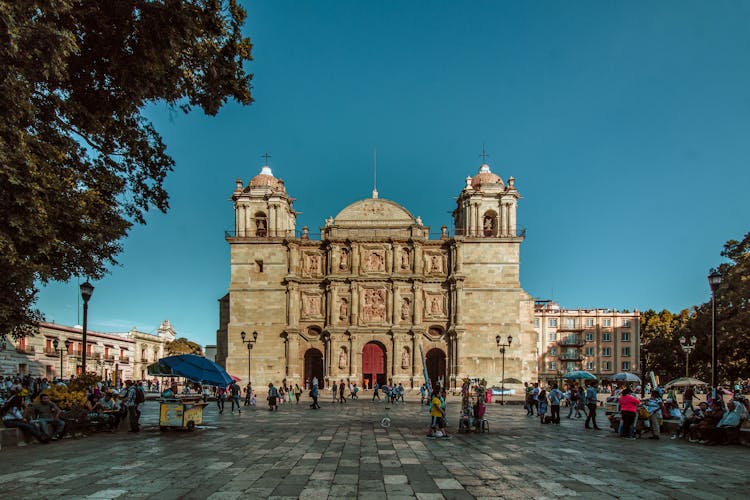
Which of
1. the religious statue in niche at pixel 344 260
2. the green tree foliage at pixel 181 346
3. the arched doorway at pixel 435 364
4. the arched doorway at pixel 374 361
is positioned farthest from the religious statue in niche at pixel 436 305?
the green tree foliage at pixel 181 346

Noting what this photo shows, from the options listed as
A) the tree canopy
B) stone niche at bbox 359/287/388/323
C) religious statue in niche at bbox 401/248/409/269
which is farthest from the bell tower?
the tree canopy

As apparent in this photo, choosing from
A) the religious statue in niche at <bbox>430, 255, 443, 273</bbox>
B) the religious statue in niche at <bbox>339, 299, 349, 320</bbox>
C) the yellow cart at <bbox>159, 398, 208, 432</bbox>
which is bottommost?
the yellow cart at <bbox>159, 398, 208, 432</bbox>

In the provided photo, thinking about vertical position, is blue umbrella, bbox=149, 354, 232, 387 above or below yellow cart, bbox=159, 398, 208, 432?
above

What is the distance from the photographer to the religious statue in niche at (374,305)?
148 ft

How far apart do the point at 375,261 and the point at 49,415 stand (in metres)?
32.9

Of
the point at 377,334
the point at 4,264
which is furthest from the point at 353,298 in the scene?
the point at 4,264

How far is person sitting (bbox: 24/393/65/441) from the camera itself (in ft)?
44.1

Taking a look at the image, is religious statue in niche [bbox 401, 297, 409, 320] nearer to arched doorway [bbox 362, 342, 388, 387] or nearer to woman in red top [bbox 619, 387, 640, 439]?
arched doorway [bbox 362, 342, 388, 387]

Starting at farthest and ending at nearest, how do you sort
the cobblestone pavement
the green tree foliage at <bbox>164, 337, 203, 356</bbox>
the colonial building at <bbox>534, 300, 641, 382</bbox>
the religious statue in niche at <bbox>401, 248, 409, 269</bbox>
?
the green tree foliage at <bbox>164, 337, 203, 356</bbox> < the colonial building at <bbox>534, 300, 641, 382</bbox> < the religious statue in niche at <bbox>401, 248, 409, 269</bbox> < the cobblestone pavement

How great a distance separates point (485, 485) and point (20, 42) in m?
9.87

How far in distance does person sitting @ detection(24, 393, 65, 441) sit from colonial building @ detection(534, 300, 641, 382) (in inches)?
2384

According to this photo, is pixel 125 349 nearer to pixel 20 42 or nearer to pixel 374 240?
pixel 374 240

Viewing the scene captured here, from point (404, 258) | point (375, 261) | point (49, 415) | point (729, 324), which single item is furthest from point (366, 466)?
point (404, 258)

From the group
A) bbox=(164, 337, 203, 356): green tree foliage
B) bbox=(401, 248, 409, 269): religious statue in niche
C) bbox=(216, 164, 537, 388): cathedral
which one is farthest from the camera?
bbox=(164, 337, 203, 356): green tree foliage
